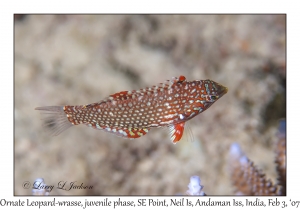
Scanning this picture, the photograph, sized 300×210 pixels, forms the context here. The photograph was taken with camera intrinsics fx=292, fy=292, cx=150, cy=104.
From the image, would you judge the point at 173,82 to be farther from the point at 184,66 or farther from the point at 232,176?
the point at 184,66

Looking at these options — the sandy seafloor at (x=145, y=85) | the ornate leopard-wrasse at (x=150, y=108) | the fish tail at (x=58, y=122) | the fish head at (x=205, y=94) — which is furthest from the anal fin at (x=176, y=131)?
the sandy seafloor at (x=145, y=85)

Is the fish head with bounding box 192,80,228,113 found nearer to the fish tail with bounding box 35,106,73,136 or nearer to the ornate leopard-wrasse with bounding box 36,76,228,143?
the ornate leopard-wrasse with bounding box 36,76,228,143

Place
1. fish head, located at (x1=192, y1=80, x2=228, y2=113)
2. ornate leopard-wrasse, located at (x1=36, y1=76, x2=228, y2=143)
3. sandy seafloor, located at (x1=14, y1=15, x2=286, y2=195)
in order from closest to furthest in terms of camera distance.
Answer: ornate leopard-wrasse, located at (x1=36, y1=76, x2=228, y2=143), fish head, located at (x1=192, y1=80, x2=228, y2=113), sandy seafloor, located at (x1=14, y1=15, x2=286, y2=195)

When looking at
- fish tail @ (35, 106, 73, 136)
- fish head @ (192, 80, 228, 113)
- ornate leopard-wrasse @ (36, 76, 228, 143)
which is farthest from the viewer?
fish tail @ (35, 106, 73, 136)

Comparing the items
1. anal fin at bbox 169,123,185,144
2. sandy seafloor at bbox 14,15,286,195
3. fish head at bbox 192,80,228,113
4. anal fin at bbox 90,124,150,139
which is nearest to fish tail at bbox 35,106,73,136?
anal fin at bbox 90,124,150,139
